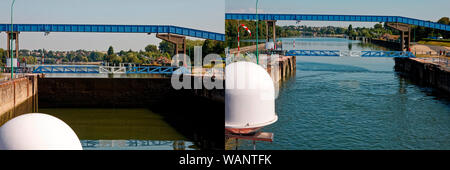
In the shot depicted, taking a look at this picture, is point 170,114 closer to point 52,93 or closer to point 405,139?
point 52,93

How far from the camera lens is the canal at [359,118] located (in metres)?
17.7

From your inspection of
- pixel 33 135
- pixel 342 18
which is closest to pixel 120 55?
pixel 342 18

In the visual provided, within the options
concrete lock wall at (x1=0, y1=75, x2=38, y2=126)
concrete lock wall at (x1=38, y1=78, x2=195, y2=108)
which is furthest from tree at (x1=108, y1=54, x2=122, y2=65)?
concrete lock wall at (x1=0, y1=75, x2=38, y2=126)

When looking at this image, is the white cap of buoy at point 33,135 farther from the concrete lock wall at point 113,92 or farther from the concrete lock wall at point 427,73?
the concrete lock wall at point 427,73

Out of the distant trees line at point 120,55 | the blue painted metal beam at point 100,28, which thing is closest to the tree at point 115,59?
the distant trees line at point 120,55

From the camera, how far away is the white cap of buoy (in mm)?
6414

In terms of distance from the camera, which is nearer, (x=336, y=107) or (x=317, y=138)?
(x=317, y=138)

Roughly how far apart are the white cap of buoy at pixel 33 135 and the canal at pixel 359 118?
900 centimetres

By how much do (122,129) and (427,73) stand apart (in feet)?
91.4

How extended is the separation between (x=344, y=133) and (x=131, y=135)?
442 inches

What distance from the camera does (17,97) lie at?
28.3 meters

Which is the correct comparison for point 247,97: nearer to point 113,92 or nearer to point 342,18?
point 113,92
